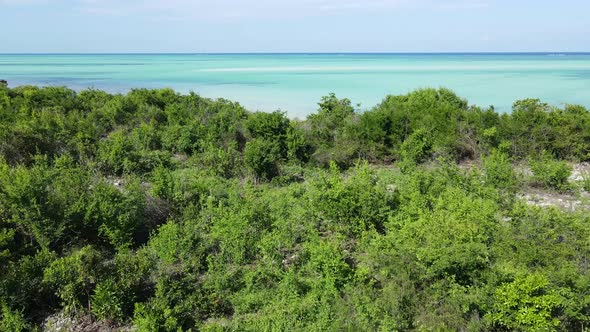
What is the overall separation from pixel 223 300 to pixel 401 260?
343 centimetres

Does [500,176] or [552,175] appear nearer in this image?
[500,176]

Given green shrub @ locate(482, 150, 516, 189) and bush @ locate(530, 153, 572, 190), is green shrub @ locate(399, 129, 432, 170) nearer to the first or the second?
green shrub @ locate(482, 150, 516, 189)

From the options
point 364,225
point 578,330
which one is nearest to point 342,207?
point 364,225

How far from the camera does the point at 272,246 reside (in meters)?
8.96

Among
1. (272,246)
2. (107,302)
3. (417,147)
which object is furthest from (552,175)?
(107,302)

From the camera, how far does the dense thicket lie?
7098 millimetres

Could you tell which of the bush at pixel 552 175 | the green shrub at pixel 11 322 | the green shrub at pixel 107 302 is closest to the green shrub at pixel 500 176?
the bush at pixel 552 175

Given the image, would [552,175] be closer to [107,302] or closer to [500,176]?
[500,176]

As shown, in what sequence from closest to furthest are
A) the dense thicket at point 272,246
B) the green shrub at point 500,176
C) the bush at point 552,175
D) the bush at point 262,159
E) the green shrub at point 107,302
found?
1. the dense thicket at point 272,246
2. the green shrub at point 107,302
3. the green shrub at point 500,176
4. the bush at point 552,175
5. the bush at point 262,159

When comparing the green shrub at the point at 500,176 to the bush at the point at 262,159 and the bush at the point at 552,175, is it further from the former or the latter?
the bush at the point at 262,159

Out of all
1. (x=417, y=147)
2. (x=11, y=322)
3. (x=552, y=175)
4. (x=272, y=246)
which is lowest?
(x=11, y=322)

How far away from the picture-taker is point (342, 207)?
1054 cm

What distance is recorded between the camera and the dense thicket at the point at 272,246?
710 centimetres

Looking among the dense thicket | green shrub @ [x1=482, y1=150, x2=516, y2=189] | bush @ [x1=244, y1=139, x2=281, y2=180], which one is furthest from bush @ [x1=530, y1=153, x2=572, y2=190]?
bush @ [x1=244, y1=139, x2=281, y2=180]
